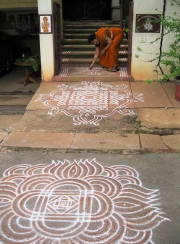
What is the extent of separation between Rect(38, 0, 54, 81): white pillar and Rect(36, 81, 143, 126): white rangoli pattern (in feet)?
2.33

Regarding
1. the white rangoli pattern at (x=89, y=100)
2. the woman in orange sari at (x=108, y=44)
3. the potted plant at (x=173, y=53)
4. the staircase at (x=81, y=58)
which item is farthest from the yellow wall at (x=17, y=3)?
the potted plant at (x=173, y=53)

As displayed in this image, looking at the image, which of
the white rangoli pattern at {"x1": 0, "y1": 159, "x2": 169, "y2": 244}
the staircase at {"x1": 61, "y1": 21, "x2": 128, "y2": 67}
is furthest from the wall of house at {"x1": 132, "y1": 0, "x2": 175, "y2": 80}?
the white rangoli pattern at {"x1": 0, "y1": 159, "x2": 169, "y2": 244}

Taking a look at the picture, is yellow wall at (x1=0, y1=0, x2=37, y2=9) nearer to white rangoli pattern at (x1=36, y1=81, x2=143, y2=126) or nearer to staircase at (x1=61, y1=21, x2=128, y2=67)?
staircase at (x1=61, y1=21, x2=128, y2=67)

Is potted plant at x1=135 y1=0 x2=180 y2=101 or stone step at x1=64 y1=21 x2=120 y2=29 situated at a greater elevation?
stone step at x1=64 y1=21 x2=120 y2=29

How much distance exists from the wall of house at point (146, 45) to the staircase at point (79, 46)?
1.13 meters

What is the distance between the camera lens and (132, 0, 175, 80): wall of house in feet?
22.9

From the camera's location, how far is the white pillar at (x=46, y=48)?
706cm

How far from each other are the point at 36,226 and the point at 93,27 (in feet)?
29.4

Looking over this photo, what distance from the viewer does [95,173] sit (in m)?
3.68

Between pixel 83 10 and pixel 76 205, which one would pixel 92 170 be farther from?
pixel 83 10

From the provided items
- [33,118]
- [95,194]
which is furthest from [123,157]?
[33,118]

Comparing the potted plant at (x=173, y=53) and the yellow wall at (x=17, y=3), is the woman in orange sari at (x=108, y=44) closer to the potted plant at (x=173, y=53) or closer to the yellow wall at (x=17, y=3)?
the potted plant at (x=173, y=53)

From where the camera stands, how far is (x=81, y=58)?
29.0 feet

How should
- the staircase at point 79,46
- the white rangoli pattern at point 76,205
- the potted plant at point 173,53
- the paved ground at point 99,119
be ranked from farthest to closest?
1. the staircase at point 79,46
2. the potted plant at point 173,53
3. the paved ground at point 99,119
4. the white rangoli pattern at point 76,205
